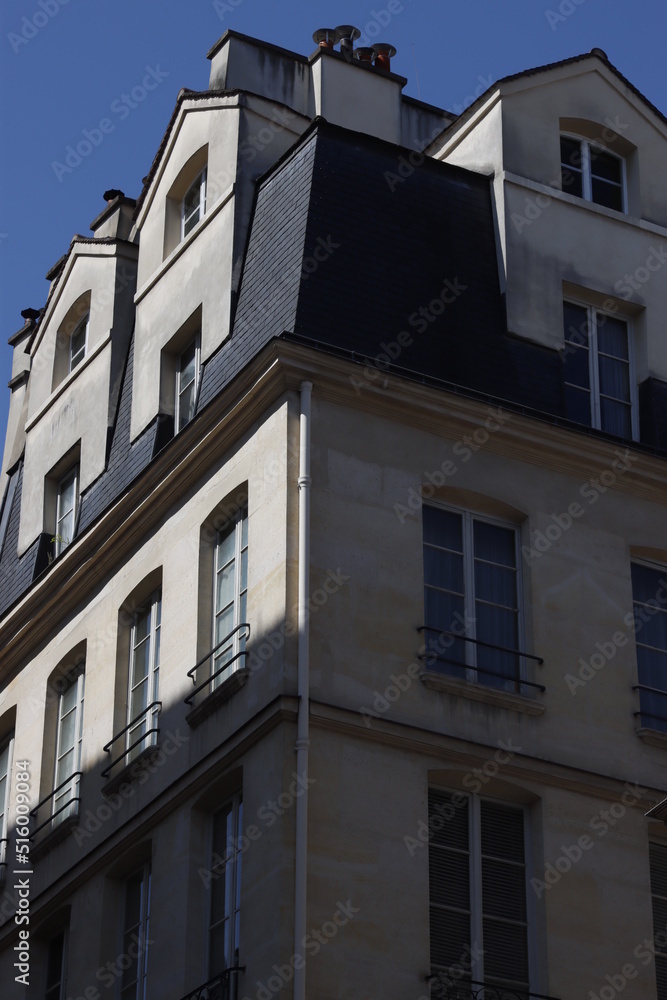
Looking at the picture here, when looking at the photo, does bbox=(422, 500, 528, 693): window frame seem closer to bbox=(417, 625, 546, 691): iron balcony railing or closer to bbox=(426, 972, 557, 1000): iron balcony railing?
bbox=(417, 625, 546, 691): iron balcony railing

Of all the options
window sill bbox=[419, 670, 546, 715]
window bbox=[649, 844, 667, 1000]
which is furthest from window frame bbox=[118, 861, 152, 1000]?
window bbox=[649, 844, 667, 1000]

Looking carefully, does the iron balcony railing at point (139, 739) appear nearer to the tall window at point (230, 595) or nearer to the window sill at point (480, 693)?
the tall window at point (230, 595)

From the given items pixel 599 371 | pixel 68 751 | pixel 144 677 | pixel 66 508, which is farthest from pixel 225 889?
pixel 66 508

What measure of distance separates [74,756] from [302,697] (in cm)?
720

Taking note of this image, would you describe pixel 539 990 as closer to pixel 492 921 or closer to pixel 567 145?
pixel 492 921

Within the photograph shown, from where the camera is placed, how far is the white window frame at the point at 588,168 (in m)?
31.9

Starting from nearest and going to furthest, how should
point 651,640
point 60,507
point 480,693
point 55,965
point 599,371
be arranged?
1. point 480,693
2. point 651,640
3. point 55,965
4. point 599,371
5. point 60,507

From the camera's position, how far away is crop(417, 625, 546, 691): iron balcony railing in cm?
2666

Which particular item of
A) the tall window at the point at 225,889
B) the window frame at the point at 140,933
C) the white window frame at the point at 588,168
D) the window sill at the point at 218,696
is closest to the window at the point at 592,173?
the white window frame at the point at 588,168

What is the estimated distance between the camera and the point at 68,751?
3173 centimetres

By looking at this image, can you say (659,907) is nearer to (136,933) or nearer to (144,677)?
(136,933)

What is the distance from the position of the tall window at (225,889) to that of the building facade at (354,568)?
6cm

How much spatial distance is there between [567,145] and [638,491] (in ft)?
19.6

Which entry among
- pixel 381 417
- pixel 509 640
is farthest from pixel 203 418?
pixel 509 640
